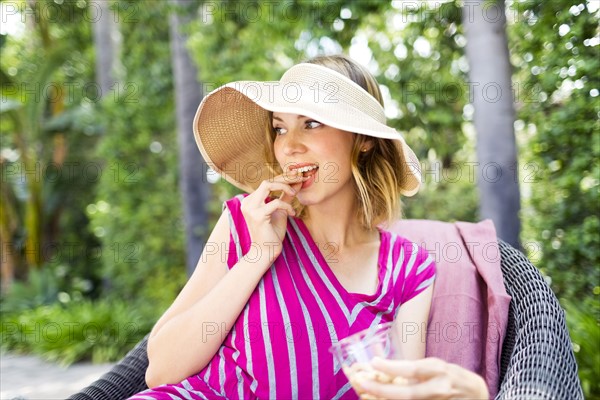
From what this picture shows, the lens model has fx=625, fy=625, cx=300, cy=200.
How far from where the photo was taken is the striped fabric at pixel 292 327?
2025 mm

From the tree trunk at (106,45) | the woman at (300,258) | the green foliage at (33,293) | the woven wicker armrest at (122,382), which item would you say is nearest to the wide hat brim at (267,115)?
the woman at (300,258)

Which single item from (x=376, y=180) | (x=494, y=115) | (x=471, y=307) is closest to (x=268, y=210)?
(x=376, y=180)

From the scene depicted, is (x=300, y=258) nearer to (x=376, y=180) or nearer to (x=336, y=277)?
(x=336, y=277)

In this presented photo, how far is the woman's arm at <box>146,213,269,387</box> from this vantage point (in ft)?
6.46

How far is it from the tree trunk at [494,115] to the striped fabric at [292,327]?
5.89ft

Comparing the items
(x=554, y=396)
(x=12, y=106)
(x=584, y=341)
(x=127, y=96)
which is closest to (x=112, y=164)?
(x=127, y=96)

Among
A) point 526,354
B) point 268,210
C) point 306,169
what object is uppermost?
point 306,169

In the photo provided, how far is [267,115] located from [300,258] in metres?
0.61

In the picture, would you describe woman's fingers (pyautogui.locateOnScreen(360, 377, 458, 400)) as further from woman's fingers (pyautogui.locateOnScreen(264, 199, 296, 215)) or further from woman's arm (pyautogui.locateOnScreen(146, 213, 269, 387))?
woman's fingers (pyautogui.locateOnScreen(264, 199, 296, 215))

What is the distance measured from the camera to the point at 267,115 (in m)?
2.50

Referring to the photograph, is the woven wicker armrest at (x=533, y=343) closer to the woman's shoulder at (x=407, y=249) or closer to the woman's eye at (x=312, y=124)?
the woman's shoulder at (x=407, y=249)

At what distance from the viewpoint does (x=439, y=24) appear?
4.40 m

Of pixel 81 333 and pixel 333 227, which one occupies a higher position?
pixel 333 227

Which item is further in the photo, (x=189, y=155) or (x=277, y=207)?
(x=189, y=155)
